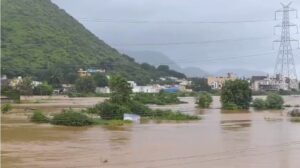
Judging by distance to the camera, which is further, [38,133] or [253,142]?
[38,133]

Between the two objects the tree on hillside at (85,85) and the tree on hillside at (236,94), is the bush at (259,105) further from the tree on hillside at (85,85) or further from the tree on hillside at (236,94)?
the tree on hillside at (85,85)

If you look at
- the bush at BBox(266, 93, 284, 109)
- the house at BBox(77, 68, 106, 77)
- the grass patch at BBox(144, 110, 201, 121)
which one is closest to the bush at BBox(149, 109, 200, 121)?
the grass patch at BBox(144, 110, 201, 121)

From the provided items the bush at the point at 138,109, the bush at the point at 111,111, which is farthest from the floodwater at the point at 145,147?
the bush at the point at 138,109

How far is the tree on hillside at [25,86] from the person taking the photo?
76.8 meters

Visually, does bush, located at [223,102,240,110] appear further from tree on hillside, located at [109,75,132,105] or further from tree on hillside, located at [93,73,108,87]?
tree on hillside, located at [93,73,108,87]

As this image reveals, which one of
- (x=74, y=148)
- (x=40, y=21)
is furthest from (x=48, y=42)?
(x=74, y=148)

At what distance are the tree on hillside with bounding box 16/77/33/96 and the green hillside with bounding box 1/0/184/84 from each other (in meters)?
12.4

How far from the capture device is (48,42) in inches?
4126

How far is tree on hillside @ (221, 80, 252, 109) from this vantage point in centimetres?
6150

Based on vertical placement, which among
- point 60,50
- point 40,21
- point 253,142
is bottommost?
point 253,142

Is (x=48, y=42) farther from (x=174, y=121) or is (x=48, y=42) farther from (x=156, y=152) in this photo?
(x=156, y=152)

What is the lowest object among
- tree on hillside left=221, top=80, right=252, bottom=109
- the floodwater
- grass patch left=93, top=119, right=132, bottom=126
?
the floodwater

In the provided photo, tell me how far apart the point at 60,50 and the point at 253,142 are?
83013 mm

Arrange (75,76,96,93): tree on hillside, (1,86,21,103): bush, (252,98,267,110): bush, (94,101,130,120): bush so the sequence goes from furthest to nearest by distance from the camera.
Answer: (75,76,96,93): tree on hillside < (1,86,21,103): bush < (252,98,267,110): bush < (94,101,130,120): bush
